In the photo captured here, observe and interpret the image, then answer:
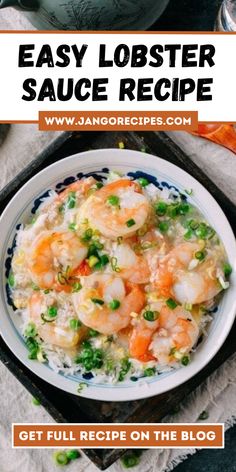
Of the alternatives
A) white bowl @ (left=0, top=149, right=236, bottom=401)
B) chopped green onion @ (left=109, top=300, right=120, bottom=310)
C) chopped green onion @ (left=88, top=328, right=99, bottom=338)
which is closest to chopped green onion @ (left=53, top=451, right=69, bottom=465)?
white bowl @ (left=0, top=149, right=236, bottom=401)

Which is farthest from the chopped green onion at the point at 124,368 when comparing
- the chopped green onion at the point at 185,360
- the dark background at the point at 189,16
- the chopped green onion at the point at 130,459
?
the dark background at the point at 189,16

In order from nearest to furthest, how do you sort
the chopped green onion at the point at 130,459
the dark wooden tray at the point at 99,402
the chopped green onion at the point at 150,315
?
the chopped green onion at the point at 150,315
the dark wooden tray at the point at 99,402
the chopped green onion at the point at 130,459

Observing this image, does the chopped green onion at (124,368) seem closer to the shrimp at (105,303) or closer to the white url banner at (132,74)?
the shrimp at (105,303)

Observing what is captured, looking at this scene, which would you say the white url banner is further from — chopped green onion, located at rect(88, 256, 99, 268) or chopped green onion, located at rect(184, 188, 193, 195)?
chopped green onion, located at rect(88, 256, 99, 268)

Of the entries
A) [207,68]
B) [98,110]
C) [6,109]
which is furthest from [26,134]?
[207,68]

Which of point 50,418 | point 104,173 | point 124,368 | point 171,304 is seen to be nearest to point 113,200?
point 104,173
